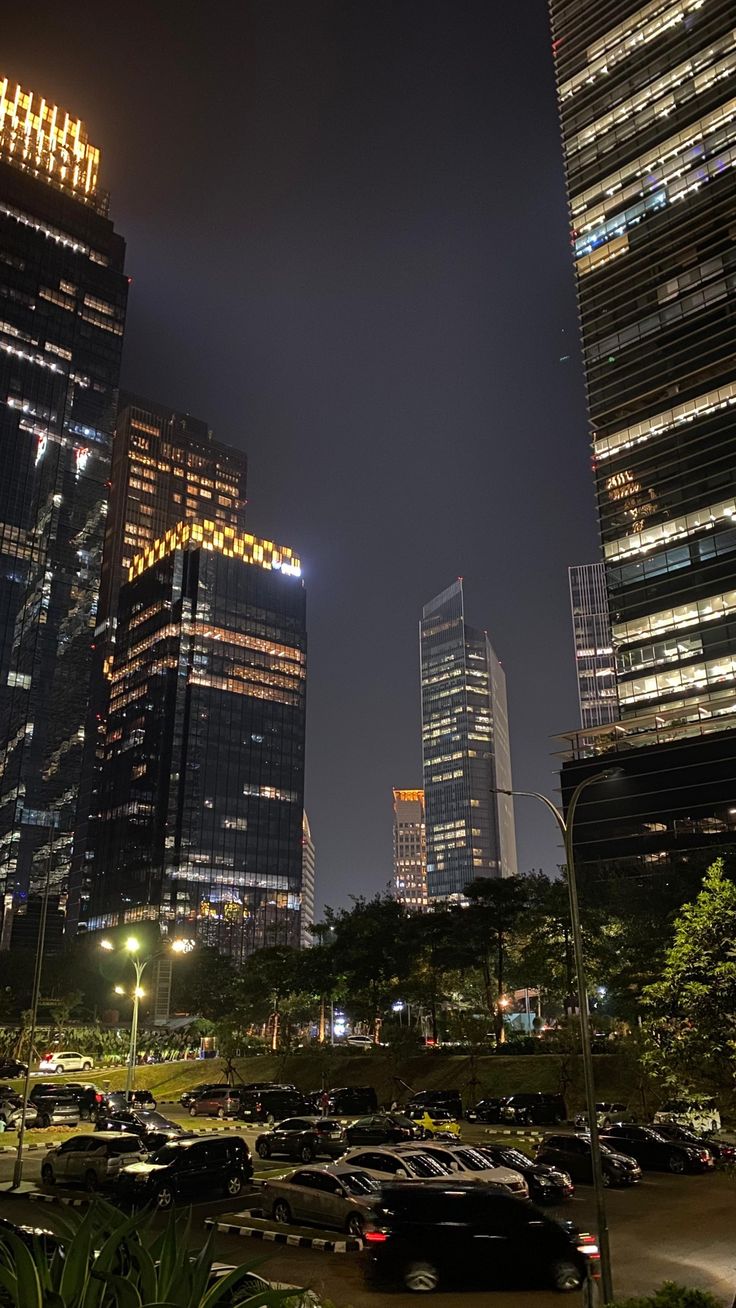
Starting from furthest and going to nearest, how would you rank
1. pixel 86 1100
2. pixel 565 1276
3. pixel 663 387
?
pixel 663 387 → pixel 86 1100 → pixel 565 1276

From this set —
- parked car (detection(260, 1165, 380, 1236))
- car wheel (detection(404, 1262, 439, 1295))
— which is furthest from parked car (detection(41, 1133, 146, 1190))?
car wheel (detection(404, 1262, 439, 1295))

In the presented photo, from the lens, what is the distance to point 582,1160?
30.0 meters

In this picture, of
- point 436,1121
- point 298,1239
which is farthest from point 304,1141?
point 298,1239

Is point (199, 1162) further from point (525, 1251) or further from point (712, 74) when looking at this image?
point (712, 74)

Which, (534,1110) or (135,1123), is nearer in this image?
(135,1123)

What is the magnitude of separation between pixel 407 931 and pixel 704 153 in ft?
366

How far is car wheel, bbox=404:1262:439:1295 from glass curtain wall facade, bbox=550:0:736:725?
301 ft

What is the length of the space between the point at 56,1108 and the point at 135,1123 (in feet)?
42.7

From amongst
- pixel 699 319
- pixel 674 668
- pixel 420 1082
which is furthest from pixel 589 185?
pixel 420 1082

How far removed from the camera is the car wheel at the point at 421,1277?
56.2ft

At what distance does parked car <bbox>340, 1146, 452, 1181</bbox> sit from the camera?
74.0 ft

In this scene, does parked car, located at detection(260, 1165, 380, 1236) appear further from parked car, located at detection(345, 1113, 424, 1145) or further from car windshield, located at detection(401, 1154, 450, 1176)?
parked car, located at detection(345, 1113, 424, 1145)

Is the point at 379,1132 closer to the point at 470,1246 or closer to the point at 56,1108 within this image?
the point at 470,1246

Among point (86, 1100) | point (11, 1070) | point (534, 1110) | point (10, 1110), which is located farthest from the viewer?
point (11, 1070)
